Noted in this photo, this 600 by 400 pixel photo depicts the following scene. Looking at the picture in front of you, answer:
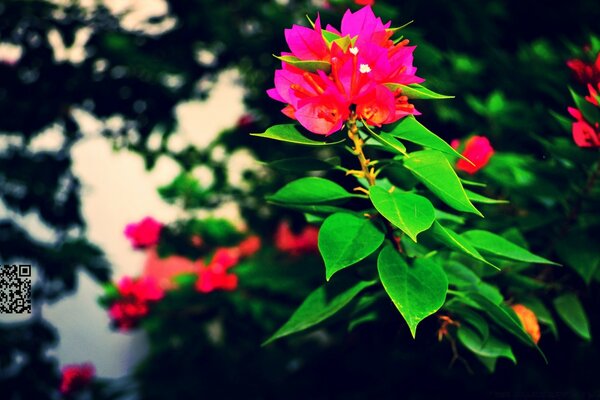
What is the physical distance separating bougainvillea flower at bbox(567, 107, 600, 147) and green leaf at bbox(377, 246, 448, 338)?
34 cm

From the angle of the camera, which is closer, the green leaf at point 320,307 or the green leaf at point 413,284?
the green leaf at point 413,284

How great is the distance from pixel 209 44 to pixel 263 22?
256 millimetres

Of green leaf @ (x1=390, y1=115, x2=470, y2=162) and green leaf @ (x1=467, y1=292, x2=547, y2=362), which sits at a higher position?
green leaf @ (x1=390, y1=115, x2=470, y2=162)

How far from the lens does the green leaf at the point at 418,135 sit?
1.96 feet

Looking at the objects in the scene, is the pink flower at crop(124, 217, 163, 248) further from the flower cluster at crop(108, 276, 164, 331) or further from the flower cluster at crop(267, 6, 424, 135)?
the flower cluster at crop(267, 6, 424, 135)

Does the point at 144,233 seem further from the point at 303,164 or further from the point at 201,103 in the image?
the point at 303,164

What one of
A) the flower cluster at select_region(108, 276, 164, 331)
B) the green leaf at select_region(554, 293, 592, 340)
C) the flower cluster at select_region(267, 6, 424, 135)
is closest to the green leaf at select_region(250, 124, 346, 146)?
the flower cluster at select_region(267, 6, 424, 135)

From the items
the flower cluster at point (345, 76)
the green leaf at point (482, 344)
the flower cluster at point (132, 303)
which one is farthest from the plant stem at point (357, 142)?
the flower cluster at point (132, 303)

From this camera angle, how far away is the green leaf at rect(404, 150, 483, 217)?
57 centimetres

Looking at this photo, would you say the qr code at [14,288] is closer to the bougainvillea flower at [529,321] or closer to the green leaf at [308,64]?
the green leaf at [308,64]

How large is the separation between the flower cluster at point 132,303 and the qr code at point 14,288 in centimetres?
51

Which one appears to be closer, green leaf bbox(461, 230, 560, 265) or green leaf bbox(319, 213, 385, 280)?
green leaf bbox(319, 213, 385, 280)

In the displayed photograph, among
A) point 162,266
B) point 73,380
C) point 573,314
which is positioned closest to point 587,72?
point 573,314

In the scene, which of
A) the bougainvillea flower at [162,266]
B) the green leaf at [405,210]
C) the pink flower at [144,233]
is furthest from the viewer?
the bougainvillea flower at [162,266]
